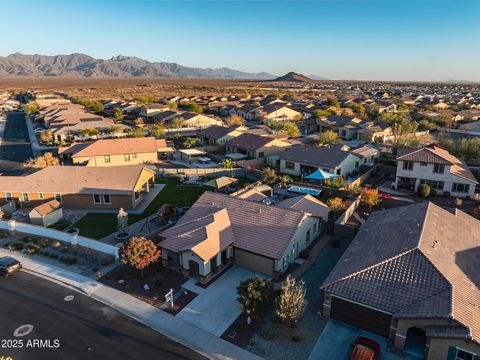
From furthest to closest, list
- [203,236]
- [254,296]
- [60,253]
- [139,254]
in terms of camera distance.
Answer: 1. [60,253]
2. [203,236]
3. [139,254]
4. [254,296]

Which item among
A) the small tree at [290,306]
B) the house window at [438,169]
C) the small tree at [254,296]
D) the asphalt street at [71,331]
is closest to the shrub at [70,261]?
the asphalt street at [71,331]

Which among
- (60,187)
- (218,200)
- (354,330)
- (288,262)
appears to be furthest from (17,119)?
(354,330)

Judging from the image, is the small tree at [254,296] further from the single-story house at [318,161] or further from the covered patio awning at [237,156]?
the covered patio awning at [237,156]

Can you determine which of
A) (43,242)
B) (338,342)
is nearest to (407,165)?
(338,342)

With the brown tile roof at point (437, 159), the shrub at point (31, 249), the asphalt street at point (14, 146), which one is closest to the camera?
the shrub at point (31, 249)

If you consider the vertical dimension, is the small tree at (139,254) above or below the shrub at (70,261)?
above

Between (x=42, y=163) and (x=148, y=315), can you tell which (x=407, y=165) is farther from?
(x=42, y=163)

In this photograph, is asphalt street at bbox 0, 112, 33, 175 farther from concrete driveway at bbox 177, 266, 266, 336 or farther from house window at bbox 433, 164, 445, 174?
house window at bbox 433, 164, 445, 174
